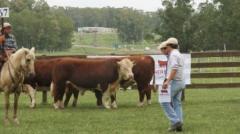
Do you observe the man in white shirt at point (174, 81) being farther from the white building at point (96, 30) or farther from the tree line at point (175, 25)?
the white building at point (96, 30)

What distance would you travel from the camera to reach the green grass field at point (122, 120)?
11907 millimetres

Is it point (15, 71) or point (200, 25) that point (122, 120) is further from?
point (200, 25)

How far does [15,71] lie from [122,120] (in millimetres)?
2730

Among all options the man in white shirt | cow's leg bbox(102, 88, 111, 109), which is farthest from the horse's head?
cow's leg bbox(102, 88, 111, 109)

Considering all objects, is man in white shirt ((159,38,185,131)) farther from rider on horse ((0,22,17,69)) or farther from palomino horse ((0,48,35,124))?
rider on horse ((0,22,17,69))

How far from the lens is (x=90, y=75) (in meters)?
17.2

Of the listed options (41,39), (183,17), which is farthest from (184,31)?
(41,39)

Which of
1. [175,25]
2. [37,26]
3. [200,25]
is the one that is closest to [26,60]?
[175,25]

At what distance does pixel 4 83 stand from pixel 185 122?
4180 millimetres

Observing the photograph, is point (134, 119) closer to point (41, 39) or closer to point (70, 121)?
point (70, 121)

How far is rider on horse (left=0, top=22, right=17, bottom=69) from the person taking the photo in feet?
44.9

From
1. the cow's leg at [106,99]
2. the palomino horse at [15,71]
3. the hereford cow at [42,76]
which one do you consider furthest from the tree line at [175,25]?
the palomino horse at [15,71]

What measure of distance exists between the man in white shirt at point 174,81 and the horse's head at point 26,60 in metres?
3.04

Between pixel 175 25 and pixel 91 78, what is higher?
pixel 175 25
